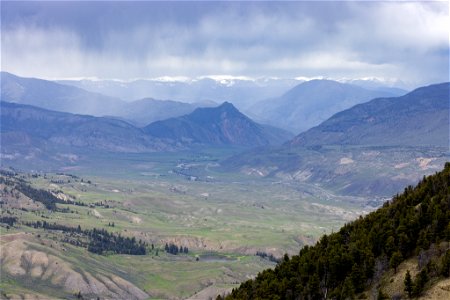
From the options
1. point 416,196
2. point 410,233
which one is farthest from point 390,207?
point 410,233

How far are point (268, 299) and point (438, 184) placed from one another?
3546 cm

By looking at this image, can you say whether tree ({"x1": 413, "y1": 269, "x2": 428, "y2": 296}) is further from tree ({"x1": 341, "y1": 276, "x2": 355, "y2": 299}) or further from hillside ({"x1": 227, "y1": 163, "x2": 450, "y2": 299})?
tree ({"x1": 341, "y1": 276, "x2": 355, "y2": 299})

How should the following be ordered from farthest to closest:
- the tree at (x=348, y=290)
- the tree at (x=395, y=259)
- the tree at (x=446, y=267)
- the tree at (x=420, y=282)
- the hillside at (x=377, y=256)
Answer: the tree at (x=395, y=259) < the tree at (x=348, y=290) < the hillside at (x=377, y=256) < the tree at (x=446, y=267) < the tree at (x=420, y=282)

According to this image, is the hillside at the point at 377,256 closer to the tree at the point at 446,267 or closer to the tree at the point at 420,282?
the tree at the point at 420,282

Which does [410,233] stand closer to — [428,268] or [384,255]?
[384,255]

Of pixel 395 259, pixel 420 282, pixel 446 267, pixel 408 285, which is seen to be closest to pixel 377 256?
pixel 395 259

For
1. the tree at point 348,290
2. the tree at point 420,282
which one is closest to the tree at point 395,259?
the tree at point 348,290

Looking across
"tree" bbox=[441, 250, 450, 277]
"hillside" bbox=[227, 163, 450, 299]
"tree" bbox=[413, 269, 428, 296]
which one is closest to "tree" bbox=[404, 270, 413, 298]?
"hillside" bbox=[227, 163, 450, 299]

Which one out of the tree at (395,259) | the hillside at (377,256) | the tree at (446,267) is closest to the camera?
the tree at (446,267)

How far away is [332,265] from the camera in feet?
328

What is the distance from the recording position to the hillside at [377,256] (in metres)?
89.1

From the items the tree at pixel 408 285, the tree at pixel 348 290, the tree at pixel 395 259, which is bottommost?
the tree at pixel 348 290

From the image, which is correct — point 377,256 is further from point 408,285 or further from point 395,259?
point 408,285

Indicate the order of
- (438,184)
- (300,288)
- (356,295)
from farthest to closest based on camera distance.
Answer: (438,184)
(300,288)
(356,295)
